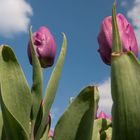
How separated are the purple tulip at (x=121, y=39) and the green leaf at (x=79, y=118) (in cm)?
11

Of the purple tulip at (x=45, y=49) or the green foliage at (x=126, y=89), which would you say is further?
the purple tulip at (x=45, y=49)

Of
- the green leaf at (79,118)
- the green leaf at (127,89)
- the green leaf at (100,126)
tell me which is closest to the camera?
the green leaf at (127,89)

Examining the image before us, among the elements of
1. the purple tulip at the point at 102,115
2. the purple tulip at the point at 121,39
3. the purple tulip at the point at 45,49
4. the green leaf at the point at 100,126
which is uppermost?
the purple tulip at the point at 45,49

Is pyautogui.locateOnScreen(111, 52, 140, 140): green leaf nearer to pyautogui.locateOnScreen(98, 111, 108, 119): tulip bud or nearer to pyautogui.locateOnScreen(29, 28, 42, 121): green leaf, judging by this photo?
pyautogui.locateOnScreen(29, 28, 42, 121): green leaf

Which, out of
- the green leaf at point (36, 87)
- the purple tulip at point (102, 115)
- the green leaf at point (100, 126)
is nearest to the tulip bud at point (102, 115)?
the purple tulip at point (102, 115)

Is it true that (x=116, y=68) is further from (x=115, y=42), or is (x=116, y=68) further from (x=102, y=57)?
(x=102, y=57)

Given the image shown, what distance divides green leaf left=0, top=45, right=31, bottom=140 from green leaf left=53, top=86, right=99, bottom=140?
0.10 m

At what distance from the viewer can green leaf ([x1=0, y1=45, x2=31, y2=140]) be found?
3.42 ft

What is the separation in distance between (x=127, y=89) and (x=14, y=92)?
17.3 inches

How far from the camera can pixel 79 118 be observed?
3.32 ft

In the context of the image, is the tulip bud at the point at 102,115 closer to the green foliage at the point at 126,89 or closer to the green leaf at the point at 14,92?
the green leaf at the point at 14,92

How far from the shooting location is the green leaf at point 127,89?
0.72 m

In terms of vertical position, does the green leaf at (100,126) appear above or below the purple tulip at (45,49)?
below

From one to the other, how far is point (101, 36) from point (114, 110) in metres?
0.35
